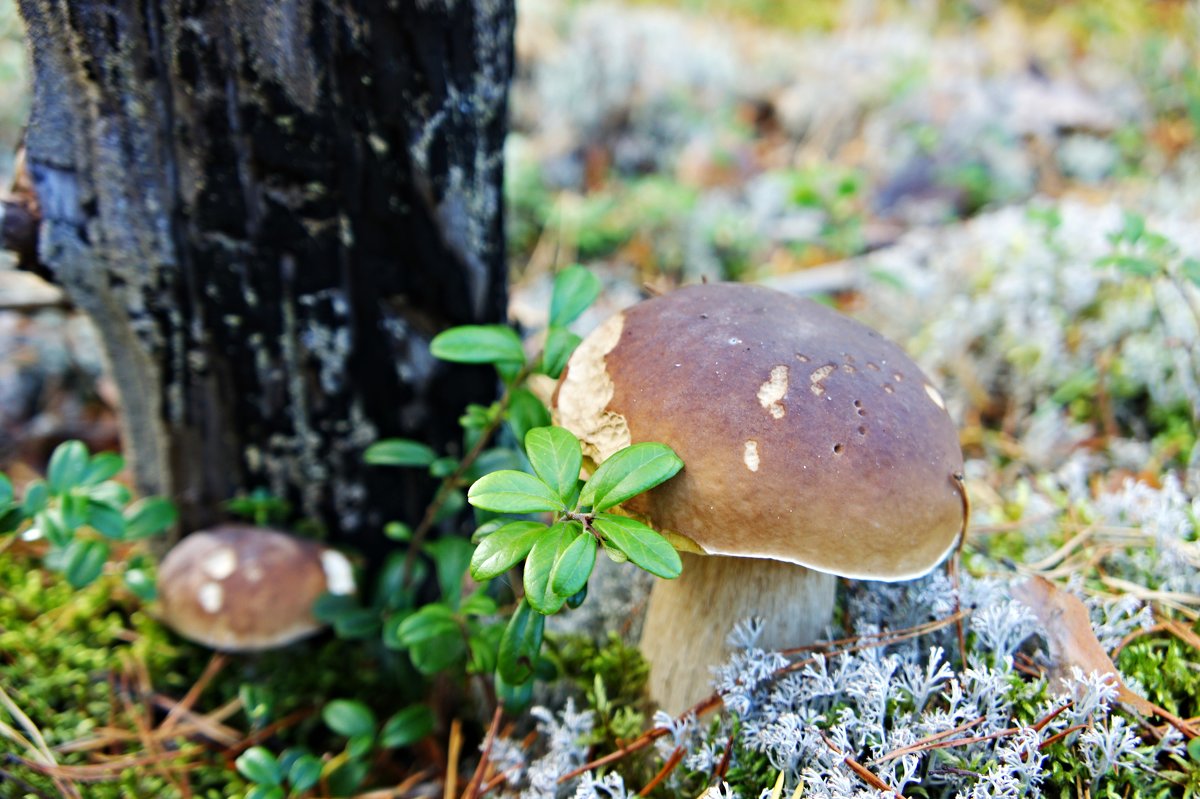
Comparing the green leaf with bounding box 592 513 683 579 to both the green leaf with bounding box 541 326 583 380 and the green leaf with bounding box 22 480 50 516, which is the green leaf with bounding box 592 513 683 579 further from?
the green leaf with bounding box 22 480 50 516

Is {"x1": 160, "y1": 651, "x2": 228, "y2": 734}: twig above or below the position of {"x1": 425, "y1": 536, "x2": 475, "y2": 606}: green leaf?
below

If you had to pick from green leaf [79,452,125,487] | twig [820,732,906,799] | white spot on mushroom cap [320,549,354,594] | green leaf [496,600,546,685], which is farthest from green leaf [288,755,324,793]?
twig [820,732,906,799]

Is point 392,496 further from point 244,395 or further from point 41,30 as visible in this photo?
point 41,30

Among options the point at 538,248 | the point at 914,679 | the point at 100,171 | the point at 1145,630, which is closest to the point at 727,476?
the point at 914,679

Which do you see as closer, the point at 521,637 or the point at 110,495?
the point at 521,637

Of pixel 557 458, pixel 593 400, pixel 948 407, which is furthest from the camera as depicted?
pixel 948 407

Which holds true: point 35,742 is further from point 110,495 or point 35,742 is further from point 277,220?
point 277,220

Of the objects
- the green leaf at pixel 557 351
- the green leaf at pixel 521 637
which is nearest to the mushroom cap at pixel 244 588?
the green leaf at pixel 521 637

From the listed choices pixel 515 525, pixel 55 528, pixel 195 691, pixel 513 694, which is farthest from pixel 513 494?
pixel 195 691
